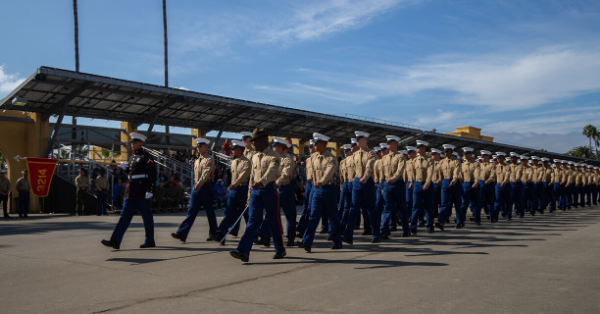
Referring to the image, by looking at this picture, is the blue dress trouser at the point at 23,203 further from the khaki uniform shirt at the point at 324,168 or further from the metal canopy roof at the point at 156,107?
the khaki uniform shirt at the point at 324,168

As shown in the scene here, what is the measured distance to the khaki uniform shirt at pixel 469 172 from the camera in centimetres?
1293

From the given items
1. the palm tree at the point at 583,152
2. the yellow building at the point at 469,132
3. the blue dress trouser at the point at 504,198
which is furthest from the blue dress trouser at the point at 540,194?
the palm tree at the point at 583,152

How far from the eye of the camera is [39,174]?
1778 centimetres

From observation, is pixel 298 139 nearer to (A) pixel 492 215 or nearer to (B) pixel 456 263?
(A) pixel 492 215

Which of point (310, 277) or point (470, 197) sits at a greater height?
point (470, 197)

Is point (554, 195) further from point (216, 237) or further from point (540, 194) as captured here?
point (216, 237)

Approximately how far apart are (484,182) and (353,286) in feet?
33.6

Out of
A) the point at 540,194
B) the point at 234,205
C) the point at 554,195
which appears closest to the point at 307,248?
the point at 234,205

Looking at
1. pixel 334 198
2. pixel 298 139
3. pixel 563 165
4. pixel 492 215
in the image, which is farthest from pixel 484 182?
pixel 298 139

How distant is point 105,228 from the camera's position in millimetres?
11984

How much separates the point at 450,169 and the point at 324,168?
5138 mm

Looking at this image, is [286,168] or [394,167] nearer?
[286,168]

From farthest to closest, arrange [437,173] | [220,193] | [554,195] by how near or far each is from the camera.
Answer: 1. [554,195]
2. [220,193]
3. [437,173]

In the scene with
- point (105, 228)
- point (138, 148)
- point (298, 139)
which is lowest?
point (105, 228)
